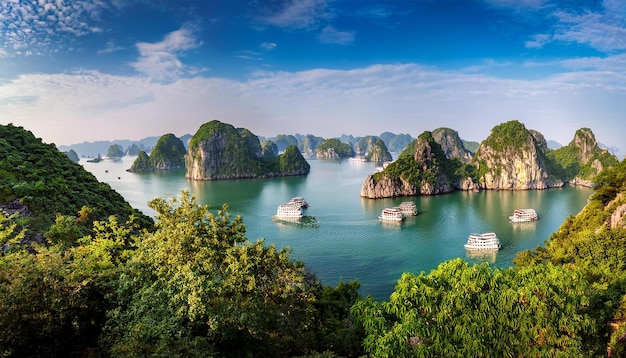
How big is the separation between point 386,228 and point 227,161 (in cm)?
9822

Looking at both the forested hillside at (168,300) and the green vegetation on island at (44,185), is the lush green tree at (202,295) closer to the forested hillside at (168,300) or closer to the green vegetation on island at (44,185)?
the forested hillside at (168,300)

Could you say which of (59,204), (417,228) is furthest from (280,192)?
(59,204)

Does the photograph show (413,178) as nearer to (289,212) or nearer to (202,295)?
(289,212)

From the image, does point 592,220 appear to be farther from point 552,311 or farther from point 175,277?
point 175,277

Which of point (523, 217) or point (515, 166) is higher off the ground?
point (515, 166)

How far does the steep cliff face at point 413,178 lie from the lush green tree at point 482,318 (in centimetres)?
6986

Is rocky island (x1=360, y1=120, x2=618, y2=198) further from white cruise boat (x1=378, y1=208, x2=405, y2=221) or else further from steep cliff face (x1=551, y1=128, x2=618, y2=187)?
white cruise boat (x1=378, y1=208, x2=405, y2=221)

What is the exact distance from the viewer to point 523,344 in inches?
401

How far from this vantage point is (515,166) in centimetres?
9606

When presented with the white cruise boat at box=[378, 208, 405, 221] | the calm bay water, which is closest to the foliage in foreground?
the calm bay water


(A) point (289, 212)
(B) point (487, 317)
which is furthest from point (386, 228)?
(B) point (487, 317)

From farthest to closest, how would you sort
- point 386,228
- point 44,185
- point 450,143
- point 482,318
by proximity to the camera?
point 450,143 < point 386,228 < point 44,185 < point 482,318

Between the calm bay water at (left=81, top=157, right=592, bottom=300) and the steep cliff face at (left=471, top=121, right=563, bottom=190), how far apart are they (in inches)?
198

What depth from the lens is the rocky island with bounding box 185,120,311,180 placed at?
13425 cm
